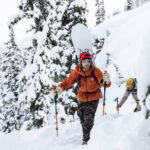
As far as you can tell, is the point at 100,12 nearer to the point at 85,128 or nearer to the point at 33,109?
the point at 33,109

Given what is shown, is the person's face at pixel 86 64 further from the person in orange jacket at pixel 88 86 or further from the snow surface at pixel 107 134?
the snow surface at pixel 107 134

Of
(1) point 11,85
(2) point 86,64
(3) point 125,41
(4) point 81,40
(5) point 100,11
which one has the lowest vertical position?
(1) point 11,85

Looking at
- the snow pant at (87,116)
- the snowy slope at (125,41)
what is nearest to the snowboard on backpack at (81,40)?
the snow pant at (87,116)

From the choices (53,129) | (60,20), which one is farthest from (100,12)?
(53,129)

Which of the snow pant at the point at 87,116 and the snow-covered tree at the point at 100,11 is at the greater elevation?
the snow-covered tree at the point at 100,11

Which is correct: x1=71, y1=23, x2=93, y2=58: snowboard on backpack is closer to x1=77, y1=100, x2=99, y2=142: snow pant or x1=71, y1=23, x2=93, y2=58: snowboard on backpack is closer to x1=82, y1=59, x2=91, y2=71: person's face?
x1=82, y1=59, x2=91, y2=71: person's face

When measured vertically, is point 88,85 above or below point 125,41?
below

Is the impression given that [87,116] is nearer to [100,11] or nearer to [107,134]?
[107,134]

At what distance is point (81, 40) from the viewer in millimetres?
8234

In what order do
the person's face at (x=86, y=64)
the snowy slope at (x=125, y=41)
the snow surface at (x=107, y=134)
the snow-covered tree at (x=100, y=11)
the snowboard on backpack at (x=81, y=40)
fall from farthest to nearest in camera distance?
the snow-covered tree at (x=100, y=11)
the snowy slope at (x=125, y=41)
the snowboard on backpack at (x=81, y=40)
the person's face at (x=86, y=64)
the snow surface at (x=107, y=134)

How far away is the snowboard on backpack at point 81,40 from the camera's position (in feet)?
24.5

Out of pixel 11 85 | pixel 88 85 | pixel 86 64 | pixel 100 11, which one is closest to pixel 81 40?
pixel 86 64

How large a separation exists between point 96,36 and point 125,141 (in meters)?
21.4

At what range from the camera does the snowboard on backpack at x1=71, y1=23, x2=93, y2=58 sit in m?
7.48
